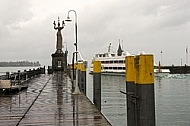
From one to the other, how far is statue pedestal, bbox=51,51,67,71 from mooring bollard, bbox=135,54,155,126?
5661cm

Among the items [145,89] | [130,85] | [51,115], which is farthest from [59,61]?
[145,89]

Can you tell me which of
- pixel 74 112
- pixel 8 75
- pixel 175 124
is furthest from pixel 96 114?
pixel 8 75

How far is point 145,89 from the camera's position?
7223mm

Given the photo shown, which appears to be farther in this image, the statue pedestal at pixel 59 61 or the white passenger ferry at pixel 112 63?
the white passenger ferry at pixel 112 63

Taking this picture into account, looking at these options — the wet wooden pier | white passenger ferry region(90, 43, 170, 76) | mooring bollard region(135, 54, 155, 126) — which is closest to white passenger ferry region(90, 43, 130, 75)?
white passenger ferry region(90, 43, 170, 76)

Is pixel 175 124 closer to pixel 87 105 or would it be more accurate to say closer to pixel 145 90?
pixel 87 105

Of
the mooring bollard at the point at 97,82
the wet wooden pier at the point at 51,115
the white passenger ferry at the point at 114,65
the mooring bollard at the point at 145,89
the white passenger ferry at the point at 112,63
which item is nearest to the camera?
the mooring bollard at the point at 145,89

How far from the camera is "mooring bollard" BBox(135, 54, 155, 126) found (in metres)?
7.12

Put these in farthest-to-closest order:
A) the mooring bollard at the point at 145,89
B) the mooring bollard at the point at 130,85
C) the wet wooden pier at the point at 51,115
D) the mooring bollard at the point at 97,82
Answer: the mooring bollard at the point at 97,82
the wet wooden pier at the point at 51,115
the mooring bollard at the point at 130,85
the mooring bollard at the point at 145,89

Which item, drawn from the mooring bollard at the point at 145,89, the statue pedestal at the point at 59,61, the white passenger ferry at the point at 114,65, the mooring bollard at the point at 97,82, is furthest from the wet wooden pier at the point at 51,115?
the white passenger ferry at the point at 114,65

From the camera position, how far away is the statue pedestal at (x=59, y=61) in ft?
209

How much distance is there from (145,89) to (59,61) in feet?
189

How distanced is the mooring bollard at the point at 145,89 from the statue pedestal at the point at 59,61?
56.6 meters

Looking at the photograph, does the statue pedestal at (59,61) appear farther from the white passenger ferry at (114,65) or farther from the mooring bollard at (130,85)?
the mooring bollard at (130,85)
